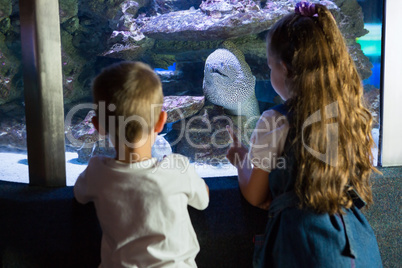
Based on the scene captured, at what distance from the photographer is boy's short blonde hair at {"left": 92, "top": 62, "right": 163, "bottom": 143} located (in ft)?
2.43

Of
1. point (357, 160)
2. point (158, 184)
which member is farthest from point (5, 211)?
point (357, 160)

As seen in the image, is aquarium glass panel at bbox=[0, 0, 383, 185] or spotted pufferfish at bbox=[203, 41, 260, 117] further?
spotted pufferfish at bbox=[203, 41, 260, 117]

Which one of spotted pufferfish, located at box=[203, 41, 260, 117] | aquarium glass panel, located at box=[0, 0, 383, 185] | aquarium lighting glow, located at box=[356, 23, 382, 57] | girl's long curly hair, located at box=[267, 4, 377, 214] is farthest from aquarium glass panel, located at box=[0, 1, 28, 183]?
girl's long curly hair, located at box=[267, 4, 377, 214]

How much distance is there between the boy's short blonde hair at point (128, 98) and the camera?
742 mm

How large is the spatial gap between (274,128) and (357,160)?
245 millimetres

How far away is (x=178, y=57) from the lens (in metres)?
5.36

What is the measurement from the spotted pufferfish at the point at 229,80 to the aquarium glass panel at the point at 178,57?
0.05 ft

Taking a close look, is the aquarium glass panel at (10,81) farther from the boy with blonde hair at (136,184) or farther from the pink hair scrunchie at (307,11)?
the pink hair scrunchie at (307,11)

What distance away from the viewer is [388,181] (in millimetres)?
1187

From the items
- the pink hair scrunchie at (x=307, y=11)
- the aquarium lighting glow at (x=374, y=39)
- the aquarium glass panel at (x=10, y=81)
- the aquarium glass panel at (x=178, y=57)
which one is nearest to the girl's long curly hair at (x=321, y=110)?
the pink hair scrunchie at (x=307, y=11)

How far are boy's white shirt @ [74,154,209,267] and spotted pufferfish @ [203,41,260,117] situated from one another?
3938 millimetres

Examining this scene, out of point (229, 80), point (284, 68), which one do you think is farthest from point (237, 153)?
point (229, 80)

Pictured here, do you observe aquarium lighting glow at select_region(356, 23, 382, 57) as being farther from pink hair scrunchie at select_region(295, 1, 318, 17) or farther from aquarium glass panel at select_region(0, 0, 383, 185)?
aquarium glass panel at select_region(0, 0, 383, 185)

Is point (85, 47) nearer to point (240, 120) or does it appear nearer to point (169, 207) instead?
point (240, 120)
